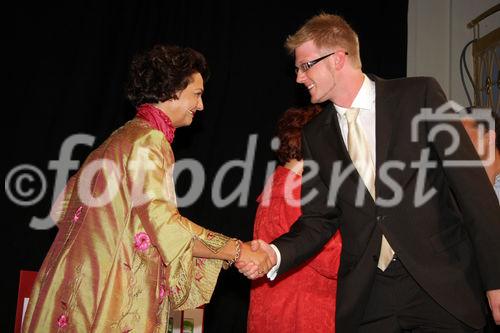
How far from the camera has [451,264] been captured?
217 centimetres

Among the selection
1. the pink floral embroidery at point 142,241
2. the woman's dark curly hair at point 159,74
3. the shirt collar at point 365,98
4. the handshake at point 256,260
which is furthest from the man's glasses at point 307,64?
the pink floral embroidery at point 142,241

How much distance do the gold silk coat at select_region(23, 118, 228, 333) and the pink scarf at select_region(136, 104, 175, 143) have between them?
0.16m

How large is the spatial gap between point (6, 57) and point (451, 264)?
3527 mm

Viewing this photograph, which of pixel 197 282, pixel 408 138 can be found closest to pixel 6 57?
pixel 197 282

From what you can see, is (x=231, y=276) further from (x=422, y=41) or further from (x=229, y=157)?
(x=422, y=41)

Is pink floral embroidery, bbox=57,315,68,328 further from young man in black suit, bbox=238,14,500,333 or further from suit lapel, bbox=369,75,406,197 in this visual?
suit lapel, bbox=369,75,406,197

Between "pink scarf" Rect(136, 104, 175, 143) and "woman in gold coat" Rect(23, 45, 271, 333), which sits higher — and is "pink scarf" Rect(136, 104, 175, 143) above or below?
above

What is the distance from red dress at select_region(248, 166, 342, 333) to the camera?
299 cm

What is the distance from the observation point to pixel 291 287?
10.0 ft

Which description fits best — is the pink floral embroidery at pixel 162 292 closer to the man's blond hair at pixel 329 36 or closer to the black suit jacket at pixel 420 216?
the black suit jacket at pixel 420 216

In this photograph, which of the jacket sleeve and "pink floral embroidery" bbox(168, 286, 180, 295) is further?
"pink floral embroidery" bbox(168, 286, 180, 295)

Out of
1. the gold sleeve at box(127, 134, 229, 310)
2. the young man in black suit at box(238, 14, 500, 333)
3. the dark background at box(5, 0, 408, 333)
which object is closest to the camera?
the young man in black suit at box(238, 14, 500, 333)

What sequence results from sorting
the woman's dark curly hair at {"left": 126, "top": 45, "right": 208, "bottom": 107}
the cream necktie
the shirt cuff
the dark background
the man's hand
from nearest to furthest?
the man's hand → the cream necktie → the shirt cuff → the woman's dark curly hair at {"left": 126, "top": 45, "right": 208, "bottom": 107} → the dark background

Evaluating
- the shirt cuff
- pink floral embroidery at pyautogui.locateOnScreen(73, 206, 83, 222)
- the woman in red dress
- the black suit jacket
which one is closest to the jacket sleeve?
the black suit jacket
